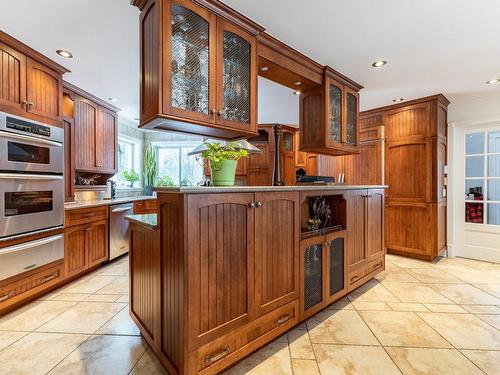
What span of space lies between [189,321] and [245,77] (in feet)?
5.53

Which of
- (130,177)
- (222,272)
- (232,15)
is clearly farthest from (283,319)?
(130,177)

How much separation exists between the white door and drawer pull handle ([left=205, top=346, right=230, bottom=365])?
412 cm

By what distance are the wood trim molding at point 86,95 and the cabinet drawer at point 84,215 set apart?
1.49 m

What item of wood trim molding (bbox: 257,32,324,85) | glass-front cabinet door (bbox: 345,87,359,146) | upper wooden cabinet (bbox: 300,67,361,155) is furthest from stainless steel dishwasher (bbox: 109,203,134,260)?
glass-front cabinet door (bbox: 345,87,359,146)

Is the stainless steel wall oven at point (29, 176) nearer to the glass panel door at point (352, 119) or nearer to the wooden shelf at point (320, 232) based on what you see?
the wooden shelf at point (320, 232)

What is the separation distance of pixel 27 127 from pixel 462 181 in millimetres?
5494

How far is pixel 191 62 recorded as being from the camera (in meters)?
1.67

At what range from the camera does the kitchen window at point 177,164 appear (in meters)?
5.87

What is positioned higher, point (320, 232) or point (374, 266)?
point (320, 232)

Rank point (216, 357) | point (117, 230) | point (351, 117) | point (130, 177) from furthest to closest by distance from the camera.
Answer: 1. point (130, 177)
2. point (117, 230)
3. point (351, 117)
4. point (216, 357)

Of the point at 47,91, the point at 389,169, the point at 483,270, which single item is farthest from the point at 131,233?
the point at 483,270

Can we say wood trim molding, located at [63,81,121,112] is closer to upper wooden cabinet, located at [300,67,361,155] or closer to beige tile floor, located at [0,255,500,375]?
beige tile floor, located at [0,255,500,375]

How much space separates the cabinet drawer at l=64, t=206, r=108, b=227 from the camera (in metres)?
2.79

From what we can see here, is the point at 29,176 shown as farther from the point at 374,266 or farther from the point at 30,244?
the point at 374,266
